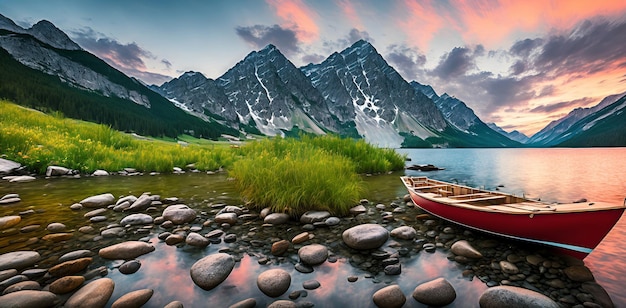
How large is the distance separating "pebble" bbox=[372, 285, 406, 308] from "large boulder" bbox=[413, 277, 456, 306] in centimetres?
32

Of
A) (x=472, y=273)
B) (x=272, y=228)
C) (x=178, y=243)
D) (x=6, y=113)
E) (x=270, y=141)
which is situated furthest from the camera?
(x=6, y=113)

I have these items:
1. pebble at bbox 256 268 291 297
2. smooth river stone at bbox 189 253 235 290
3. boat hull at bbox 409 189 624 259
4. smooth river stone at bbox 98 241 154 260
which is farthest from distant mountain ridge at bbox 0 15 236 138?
boat hull at bbox 409 189 624 259

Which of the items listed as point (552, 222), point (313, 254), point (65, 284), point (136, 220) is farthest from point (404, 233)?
point (136, 220)

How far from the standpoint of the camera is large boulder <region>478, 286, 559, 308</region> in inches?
152

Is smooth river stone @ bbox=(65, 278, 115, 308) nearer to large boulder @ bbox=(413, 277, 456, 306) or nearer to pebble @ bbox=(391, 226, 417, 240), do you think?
large boulder @ bbox=(413, 277, 456, 306)

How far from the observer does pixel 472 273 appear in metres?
5.03

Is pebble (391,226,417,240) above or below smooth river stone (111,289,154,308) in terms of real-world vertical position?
above

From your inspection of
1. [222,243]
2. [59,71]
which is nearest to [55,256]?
[222,243]

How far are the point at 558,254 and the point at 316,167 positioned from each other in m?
6.82

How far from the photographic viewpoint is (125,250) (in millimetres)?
5480

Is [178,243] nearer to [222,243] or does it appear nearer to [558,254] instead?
[222,243]

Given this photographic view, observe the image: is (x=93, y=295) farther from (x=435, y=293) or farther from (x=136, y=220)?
(x=435, y=293)

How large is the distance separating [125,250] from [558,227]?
909 centimetres

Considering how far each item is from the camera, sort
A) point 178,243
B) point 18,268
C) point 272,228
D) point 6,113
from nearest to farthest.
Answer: point 18,268, point 178,243, point 272,228, point 6,113
